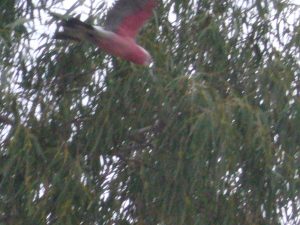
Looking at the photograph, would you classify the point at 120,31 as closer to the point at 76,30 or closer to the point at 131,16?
the point at 131,16

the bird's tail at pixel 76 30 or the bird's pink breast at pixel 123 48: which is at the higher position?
the bird's tail at pixel 76 30

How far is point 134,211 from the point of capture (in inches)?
193

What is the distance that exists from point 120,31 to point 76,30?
18 centimetres

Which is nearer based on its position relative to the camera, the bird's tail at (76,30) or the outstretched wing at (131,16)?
the bird's tail at (76,30)

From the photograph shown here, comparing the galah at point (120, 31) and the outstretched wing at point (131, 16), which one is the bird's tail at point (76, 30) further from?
the outstretched wing at point (131, 16)

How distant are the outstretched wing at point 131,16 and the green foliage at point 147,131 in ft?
1.07

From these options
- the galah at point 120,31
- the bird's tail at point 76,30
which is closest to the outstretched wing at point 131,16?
the galah at point 120,31

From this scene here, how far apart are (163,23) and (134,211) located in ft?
2.60

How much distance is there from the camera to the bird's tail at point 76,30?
14.5 ft

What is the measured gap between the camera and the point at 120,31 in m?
4.56

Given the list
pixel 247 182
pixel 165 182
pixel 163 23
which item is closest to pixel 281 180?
pixel 247 182

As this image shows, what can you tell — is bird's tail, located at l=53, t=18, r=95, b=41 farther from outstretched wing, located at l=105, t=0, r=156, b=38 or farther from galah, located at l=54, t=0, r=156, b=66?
outstretched wing, located at l=105, t=0, r=156, b=38

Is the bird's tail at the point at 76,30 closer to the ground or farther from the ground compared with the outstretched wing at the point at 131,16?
closer to the ground

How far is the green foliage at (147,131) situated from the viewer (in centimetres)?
473
